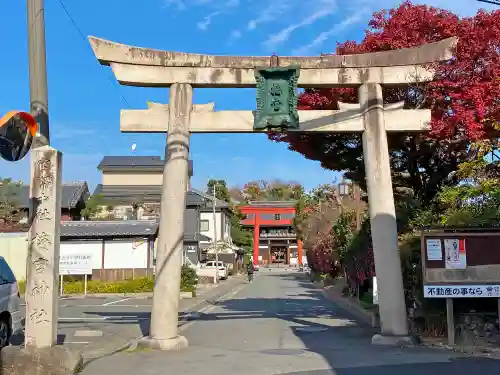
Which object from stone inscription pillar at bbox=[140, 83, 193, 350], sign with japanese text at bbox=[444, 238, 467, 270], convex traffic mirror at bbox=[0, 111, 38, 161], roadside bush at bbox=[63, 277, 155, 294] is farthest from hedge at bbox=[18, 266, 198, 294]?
convex traffic mirror at bbox=[0, 111, 38, 161]

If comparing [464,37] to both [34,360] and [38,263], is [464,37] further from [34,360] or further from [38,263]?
[34,360]

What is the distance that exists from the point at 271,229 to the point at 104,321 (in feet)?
235

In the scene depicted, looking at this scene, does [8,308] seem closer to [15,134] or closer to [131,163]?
[15,134]

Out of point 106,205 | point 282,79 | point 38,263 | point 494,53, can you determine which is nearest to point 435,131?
point 494,53

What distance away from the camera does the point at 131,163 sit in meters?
62.0

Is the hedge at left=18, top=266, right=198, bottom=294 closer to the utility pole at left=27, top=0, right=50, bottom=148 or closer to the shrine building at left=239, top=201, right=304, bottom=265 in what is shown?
the utility pole at left=27, top=0, right=50, bottom=148

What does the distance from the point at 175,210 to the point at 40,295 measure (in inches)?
131

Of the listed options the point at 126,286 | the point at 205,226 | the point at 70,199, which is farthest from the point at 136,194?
the point at 126,286

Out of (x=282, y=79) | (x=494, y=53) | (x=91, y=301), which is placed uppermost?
(x=494, y=53)

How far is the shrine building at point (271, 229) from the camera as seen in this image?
279 feet

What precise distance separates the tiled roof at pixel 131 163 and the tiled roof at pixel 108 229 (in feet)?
81.3

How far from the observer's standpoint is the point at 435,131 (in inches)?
489

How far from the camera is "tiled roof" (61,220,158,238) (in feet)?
108

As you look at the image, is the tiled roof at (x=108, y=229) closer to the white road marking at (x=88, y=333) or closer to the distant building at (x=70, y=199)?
the distant building at (x=70, y=199)
